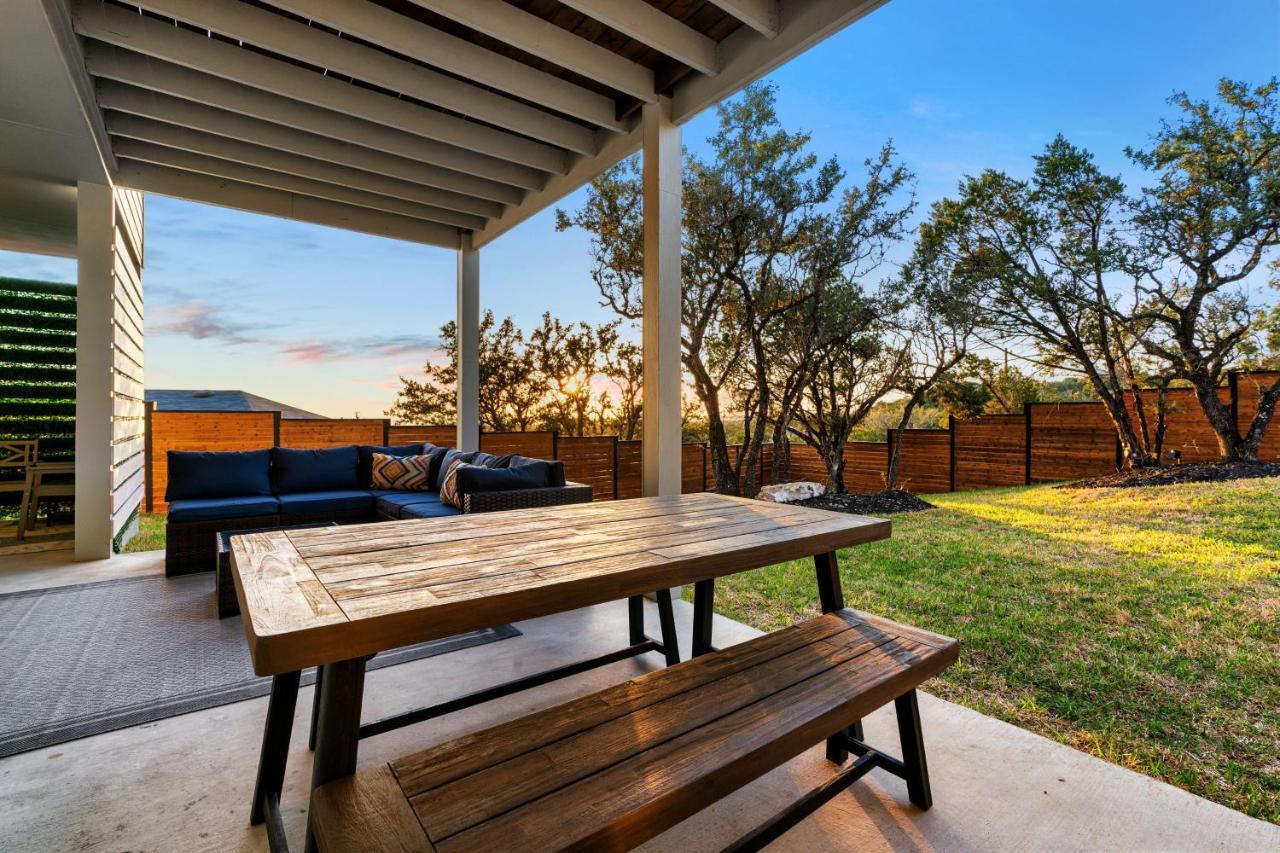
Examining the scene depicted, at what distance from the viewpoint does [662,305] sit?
10.3 ft

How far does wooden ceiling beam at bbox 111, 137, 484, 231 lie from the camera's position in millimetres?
3912

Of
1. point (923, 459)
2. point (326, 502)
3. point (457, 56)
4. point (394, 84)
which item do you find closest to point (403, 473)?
point (326, 502)

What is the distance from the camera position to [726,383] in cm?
668

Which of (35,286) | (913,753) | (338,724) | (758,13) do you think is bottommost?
(913,753)

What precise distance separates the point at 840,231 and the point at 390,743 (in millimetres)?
5779

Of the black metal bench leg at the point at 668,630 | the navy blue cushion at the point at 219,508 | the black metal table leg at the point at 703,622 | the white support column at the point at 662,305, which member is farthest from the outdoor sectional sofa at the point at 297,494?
the black metal table leg at the point at 703,622

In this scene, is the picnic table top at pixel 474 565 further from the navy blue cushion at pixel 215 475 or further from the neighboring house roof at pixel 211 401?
the neighboring house roof at pixel 211 401

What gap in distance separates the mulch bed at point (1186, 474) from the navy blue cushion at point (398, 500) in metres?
4.31

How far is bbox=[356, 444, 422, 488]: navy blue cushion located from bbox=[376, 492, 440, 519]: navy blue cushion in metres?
0.43

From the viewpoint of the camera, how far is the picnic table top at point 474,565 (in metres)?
0.96

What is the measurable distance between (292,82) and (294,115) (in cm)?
35

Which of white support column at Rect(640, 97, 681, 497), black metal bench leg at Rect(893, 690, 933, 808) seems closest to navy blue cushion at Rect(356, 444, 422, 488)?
white support column at Rect(640, 97, 681, 497)

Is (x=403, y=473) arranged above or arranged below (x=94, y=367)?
below

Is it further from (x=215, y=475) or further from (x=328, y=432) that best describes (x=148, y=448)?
(x=215, y=475)
